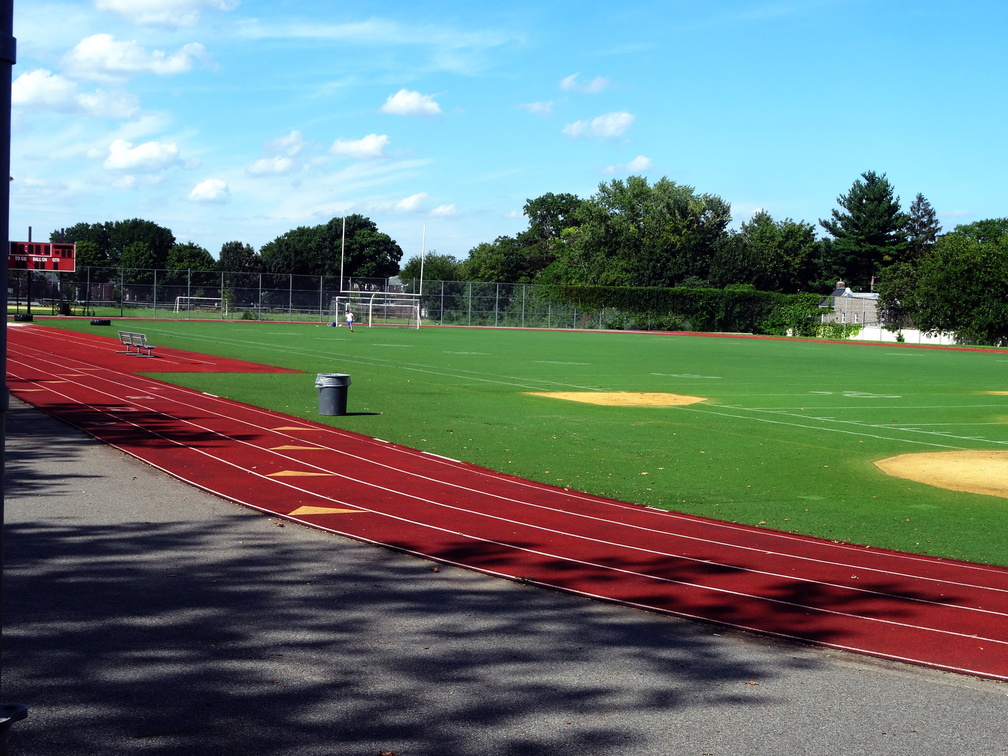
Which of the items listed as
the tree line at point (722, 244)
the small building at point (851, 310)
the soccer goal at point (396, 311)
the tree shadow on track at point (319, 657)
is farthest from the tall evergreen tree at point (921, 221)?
the tree shadow on track at point (319, 657)

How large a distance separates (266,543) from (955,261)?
66693mm

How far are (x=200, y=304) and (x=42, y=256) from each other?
24.5 meters

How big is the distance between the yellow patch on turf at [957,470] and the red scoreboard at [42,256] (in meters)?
44.0

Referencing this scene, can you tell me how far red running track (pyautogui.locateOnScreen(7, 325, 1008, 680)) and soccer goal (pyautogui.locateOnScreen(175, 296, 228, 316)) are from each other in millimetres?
A: 60745

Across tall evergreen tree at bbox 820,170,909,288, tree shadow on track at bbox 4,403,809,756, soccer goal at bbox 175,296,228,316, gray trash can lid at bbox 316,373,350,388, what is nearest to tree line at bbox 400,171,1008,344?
tall evergreen tree at bbox 820,170,909,288

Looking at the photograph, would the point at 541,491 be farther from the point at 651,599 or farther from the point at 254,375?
the point at 254,375

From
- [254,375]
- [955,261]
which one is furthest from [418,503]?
[955,261]

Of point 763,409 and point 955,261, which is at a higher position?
point 955,261

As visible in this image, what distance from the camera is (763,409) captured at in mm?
20516

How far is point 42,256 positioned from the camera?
4884cm

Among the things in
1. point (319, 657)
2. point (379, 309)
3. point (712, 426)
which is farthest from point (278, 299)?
point (319, 657)

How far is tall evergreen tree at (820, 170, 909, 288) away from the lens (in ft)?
374

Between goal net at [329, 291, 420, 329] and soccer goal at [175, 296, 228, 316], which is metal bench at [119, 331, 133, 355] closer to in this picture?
soccer goal at [175, 296, 228, 316]

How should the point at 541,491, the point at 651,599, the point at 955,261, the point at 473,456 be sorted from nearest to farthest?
the point at 651,599 → the point at 541,491 → the point at 473,456 → the point at 955,261
